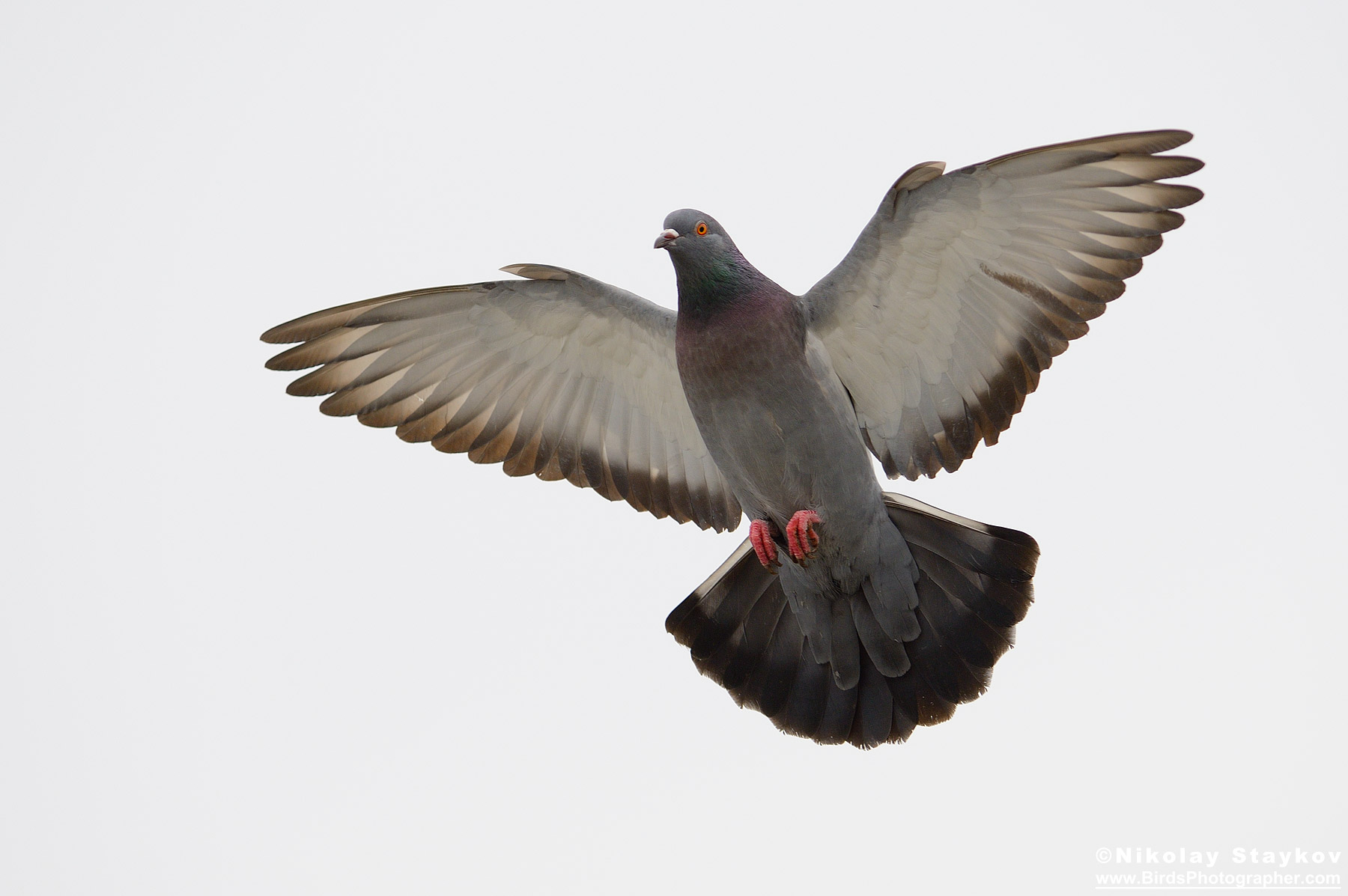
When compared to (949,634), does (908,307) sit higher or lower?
higher

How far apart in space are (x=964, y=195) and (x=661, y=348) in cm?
137

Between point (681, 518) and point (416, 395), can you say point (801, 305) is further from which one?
point (416, 395)

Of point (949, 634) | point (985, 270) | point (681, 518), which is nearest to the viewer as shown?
point (985, 270)

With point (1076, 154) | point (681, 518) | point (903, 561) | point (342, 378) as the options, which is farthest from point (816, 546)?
point (342, 378)

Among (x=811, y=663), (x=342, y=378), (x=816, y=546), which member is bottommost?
(x=811, y=663)

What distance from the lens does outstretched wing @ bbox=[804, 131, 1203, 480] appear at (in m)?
3.86

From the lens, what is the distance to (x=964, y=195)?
13.1 ft

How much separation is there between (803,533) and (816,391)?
0.52 metres

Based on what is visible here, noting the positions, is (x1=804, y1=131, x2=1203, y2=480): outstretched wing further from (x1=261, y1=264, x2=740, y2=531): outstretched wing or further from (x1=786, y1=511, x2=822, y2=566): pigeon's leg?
(x1=261, y1=264, x2=740, y2=531): outstretched wing

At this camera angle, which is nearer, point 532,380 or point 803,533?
point 803,533

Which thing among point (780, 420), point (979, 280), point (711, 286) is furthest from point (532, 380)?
point (979, 280)

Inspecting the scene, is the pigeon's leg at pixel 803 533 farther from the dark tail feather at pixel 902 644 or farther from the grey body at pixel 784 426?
the dark tail feather at pixel 902 644

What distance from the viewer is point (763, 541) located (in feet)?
14.6

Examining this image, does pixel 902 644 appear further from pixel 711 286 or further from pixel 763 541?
pixel 711 286
